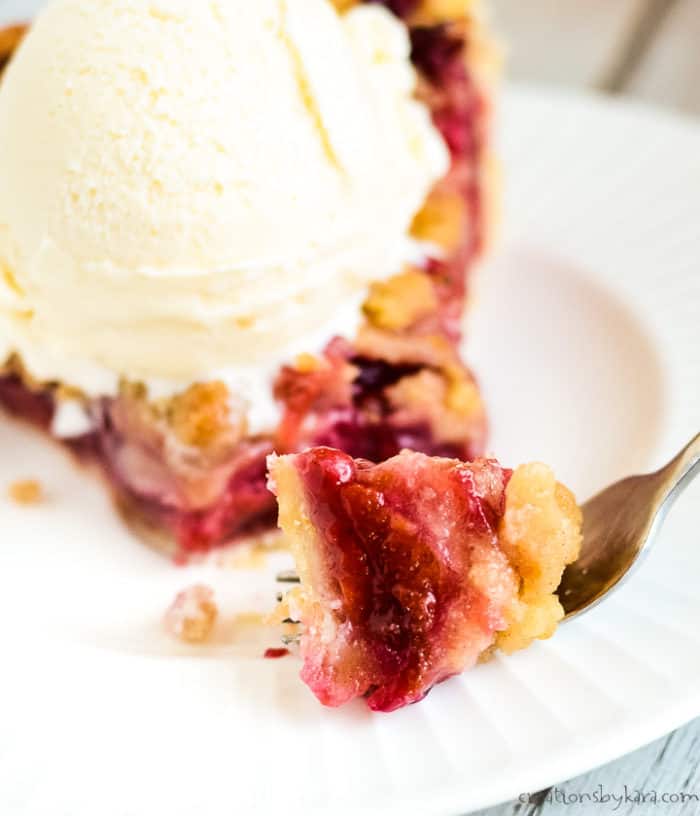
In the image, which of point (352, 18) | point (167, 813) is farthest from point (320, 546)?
point (352, 18)

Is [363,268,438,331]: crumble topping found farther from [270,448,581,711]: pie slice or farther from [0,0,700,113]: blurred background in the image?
[0,0,700,113]: blurred background

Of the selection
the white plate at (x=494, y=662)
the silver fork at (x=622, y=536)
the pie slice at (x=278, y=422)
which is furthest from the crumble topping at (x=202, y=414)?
the silver fork at (x=622, y=536)

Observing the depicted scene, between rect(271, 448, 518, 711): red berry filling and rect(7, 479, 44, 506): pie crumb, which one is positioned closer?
rect(271, 448, 518, 711): red berry filling

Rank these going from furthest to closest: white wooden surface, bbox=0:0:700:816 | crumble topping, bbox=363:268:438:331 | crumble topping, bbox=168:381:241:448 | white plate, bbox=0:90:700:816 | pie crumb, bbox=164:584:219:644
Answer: white wooden surface, bbox=0:0:700:816
crumble topping, bbox=363:268:438:331
crumble topping, bbox=168:381:241:448
pie crumb, bbox=164:584:219:644
white plate, bbox=0:90:700:816

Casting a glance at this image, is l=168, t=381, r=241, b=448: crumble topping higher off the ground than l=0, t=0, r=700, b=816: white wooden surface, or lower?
lower

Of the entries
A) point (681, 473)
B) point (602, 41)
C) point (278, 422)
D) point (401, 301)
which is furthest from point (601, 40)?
point (681, 473)

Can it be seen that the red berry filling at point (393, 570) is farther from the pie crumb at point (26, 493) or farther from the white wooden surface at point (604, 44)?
the white wooden surface at point (604, 44)

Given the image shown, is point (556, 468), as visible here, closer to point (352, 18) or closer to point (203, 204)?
point (203, 204)

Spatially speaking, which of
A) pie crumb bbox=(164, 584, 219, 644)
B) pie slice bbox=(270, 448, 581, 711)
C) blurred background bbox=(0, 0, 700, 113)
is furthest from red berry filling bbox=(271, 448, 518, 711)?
blurred background bbox=(0, 0, 700, 113)

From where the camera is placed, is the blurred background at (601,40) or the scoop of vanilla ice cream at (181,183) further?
the blurred background at (601,40)
